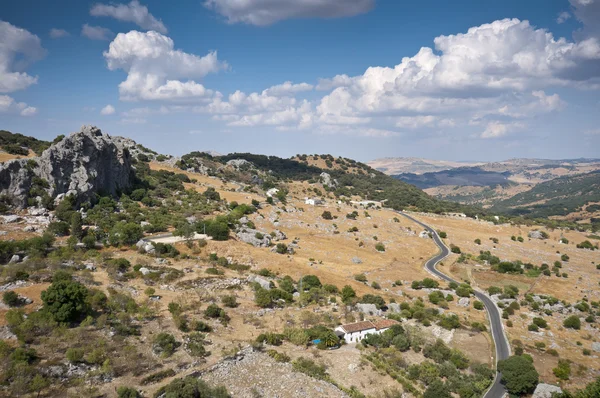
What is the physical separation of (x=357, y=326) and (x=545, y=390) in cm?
1602

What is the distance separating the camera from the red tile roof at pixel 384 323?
118 ft

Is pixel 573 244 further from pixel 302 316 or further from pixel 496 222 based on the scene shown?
pixel 302 316

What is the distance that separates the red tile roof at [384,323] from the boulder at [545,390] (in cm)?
1281

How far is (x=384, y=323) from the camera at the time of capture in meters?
36.8

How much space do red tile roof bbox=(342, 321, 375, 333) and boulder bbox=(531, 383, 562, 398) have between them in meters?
14.1

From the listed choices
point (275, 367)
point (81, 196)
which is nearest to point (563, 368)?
point (275, 367)

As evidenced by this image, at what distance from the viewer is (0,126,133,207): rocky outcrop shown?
48750mm

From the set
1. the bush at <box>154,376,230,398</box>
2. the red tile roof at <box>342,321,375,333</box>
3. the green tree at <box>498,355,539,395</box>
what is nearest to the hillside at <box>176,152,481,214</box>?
the red tile roof at <box>342,321,375,333</box>

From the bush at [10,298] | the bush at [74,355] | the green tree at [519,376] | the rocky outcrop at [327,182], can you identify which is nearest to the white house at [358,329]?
the green tree at [519,376]

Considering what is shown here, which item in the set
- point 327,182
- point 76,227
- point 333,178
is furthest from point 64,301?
point 333,178

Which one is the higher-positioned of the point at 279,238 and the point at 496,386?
the point at 279,238

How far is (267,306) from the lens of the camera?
37.5 metres

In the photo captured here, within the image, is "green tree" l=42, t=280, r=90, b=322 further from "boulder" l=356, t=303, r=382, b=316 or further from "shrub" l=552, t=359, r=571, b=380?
"shrub" l=552, t=359, r=571, b=380

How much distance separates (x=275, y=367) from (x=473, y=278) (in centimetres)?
4854
